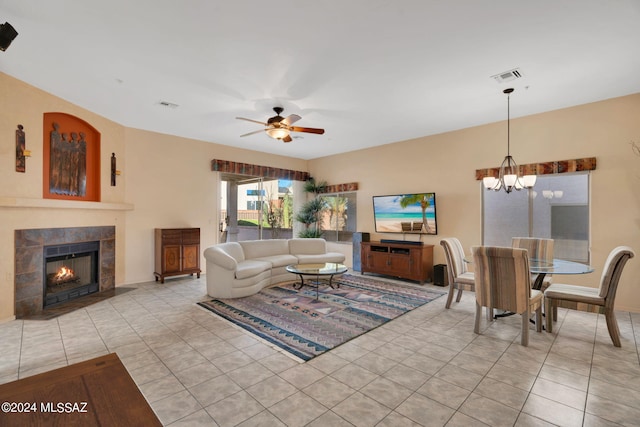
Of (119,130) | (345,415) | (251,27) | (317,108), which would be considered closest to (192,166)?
(119,130)

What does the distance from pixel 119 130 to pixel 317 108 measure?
3.71 m

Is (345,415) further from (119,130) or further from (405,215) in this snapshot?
(119,130)

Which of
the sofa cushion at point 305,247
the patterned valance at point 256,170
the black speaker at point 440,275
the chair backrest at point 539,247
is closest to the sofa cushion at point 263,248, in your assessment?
the sofa cushion at point 305,247

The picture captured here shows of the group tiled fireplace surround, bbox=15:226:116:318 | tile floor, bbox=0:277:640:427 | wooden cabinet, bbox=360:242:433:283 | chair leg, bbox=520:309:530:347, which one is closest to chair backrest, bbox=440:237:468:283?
tile floor, bbox=0:277:640:427

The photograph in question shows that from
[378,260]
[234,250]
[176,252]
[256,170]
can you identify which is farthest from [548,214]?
[176,252]

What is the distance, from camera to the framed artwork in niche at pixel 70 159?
4.35 metres

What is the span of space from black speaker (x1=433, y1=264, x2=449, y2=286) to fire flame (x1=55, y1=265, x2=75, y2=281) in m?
6.23

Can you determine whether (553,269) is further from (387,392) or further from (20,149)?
(20,149)

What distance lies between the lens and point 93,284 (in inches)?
198

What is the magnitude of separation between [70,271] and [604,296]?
7085mm

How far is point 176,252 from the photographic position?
588 cm

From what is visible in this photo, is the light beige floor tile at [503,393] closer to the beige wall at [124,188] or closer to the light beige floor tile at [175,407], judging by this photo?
the light beige floor tile at [175,407]

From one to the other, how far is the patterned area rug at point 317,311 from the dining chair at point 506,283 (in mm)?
1160

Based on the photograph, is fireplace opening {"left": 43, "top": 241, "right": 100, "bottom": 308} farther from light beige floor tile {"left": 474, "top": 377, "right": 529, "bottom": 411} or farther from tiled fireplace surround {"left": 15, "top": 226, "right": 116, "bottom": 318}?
light beige floor tile {"left": 474, "top": 377, "right": 529, "bottom": 411}
